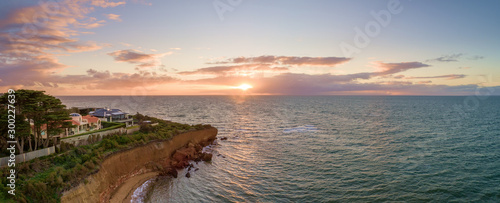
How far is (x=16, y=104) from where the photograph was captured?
27.2 m

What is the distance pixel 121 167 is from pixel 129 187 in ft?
11.8

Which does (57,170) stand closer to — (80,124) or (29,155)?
(29,155)

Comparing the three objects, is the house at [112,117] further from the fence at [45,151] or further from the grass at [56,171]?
the grass at [56,171]

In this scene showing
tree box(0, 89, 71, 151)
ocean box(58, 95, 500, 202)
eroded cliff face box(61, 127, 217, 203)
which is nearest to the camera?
eroded cliff face box(61, 127, 217, 203)

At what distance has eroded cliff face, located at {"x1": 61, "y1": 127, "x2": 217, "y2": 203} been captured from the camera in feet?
72.4

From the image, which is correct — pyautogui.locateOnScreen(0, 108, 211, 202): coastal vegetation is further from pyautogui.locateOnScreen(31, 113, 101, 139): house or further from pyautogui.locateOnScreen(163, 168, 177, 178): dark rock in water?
pyautogui.locateOnScreen(31, 113, 101, 139): house

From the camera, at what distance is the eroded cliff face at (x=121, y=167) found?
2206 centimetres

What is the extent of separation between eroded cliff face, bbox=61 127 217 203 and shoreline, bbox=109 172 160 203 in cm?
52

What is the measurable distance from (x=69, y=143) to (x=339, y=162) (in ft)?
131

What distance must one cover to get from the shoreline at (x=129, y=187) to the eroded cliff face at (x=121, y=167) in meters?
0.52

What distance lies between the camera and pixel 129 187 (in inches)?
1110

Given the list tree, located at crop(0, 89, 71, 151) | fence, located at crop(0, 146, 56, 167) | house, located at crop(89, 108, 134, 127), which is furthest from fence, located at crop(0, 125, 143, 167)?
house, located at crop(89, 108, 134, 127)

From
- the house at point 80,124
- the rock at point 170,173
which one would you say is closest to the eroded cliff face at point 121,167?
the rock at point 170,173

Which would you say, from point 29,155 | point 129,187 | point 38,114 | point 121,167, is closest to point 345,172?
point 129,187
